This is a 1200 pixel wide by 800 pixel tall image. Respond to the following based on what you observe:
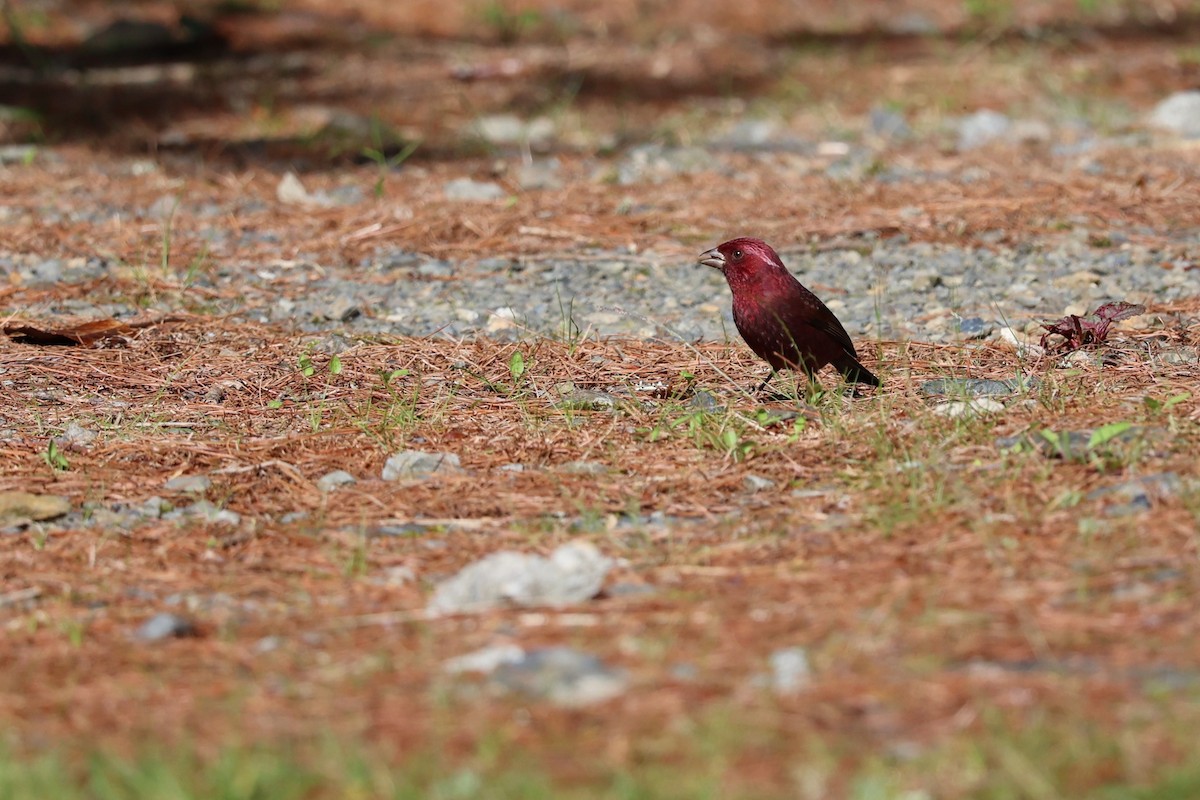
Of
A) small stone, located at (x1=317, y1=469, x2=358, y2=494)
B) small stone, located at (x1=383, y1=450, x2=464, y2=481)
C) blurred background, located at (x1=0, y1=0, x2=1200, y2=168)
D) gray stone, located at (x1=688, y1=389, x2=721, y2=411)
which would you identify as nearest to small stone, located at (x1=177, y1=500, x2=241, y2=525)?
small stone, located at (x1=317, y1=469, x2=358, y2=494)

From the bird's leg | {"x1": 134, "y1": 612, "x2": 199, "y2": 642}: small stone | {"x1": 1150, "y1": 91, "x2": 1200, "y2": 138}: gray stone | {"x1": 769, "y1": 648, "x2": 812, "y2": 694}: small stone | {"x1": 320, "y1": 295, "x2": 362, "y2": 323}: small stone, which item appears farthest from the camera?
{"x1": 1150, "y1": 91, "x2": 1200, "y2": 138}: gray stone

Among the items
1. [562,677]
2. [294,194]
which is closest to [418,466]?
[562,677]

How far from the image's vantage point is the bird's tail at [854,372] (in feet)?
14.0

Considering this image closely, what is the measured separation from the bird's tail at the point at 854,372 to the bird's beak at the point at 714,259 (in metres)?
0.49

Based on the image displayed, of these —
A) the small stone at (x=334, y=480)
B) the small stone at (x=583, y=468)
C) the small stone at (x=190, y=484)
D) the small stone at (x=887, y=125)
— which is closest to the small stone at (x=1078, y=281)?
the small stone at (x=583, y=468)

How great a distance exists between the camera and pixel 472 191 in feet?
22.3

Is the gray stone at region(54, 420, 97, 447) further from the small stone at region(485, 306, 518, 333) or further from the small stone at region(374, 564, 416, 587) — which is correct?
the small stone at region(485, 306, 518, 333)

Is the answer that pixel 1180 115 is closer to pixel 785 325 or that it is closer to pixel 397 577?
pixel 785 325

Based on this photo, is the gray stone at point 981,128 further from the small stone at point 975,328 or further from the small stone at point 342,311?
the small stone at point 342,311

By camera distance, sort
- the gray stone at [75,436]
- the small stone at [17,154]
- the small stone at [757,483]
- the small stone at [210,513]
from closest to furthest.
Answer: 1. the small stone at [210,513]
2. the small stone at [757,483]
3. the gray stone at [75,436]
4. the small stone at [17,154]

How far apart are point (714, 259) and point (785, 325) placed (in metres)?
0.48

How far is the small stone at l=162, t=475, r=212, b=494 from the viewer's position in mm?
3414

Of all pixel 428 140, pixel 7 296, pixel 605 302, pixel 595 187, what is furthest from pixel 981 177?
pixel 7 296

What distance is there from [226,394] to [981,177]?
12.8ft
